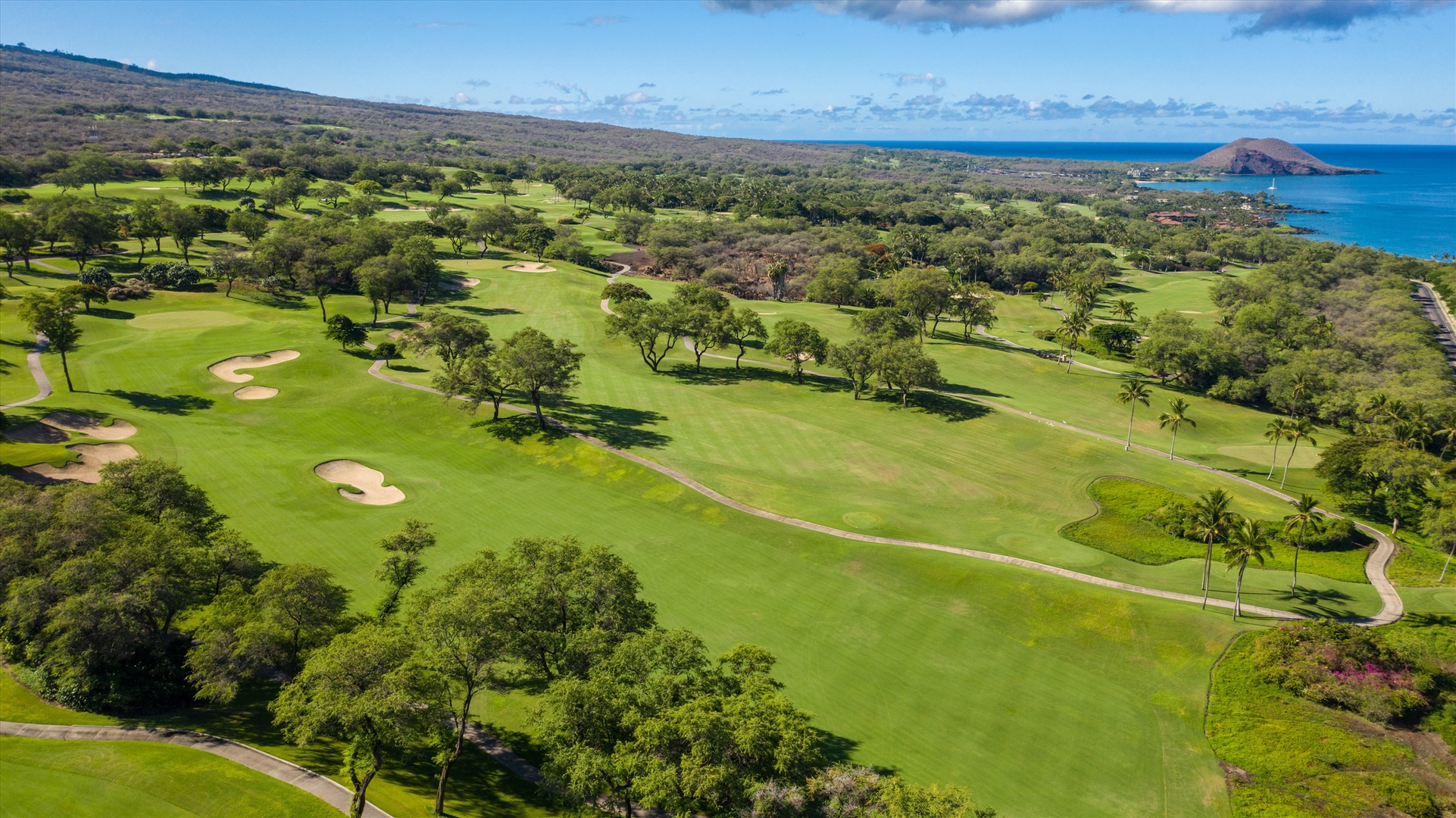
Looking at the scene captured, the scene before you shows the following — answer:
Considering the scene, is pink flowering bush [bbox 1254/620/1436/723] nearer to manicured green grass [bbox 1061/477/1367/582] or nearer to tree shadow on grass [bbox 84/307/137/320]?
manicured green grass [bbox 1061/477/1367/582]

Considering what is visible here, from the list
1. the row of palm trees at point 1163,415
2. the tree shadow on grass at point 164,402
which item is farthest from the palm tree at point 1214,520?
the tree shadow on grass at point 164,402

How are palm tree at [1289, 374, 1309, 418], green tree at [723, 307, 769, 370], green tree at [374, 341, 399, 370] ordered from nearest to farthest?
palm tree at [1289, 374, 1309, 418]
green tree at [374, 341, 399, 370]
green tree at [723, 307, 769, 370]

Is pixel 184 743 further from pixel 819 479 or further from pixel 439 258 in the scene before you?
pixel 439 258

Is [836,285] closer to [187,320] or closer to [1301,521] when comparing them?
[1301,521]

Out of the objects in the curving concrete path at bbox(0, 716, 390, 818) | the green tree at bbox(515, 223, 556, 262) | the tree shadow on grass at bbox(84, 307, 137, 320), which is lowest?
the curving concrete path at bbox(0, 716, 390, 818)

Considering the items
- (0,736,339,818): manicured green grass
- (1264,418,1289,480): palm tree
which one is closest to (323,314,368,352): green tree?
(0,736,339,818): manicured green grass

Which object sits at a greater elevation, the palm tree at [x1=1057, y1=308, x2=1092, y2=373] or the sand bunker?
the palm tree at [x1=1057, y1=308, x2=1092, y2=373]
